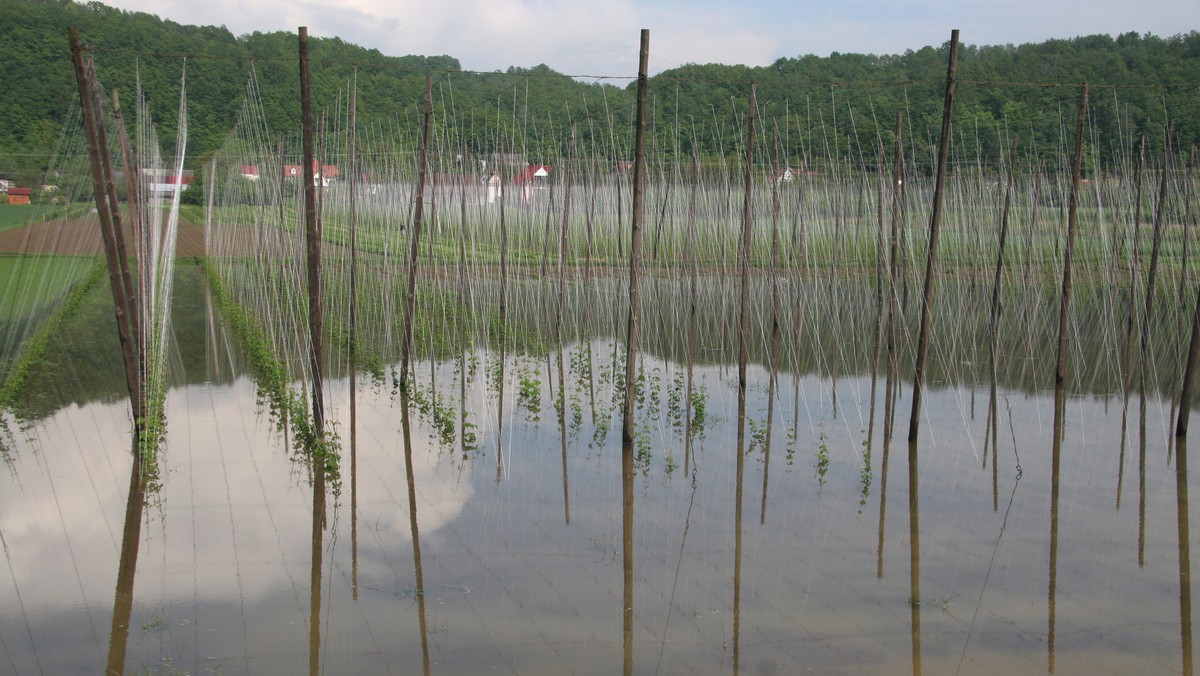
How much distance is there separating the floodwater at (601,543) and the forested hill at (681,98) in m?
6.37

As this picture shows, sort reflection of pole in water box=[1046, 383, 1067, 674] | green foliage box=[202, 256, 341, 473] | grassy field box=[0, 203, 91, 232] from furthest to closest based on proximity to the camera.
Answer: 1. grassy field box=[0, 203, 91, 232]
2. green foliage box=[202, 256, 341, 473]
3. reflection of pole in water box=[1046, 383, 1067, 674]

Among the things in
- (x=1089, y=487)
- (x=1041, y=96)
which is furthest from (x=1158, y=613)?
(x=1041, y=96)

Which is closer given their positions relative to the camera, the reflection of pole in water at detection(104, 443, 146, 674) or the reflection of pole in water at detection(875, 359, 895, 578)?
the reflection of pole in water at detection(104, 443, 146, 674)

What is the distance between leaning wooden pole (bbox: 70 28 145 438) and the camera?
7.47 m

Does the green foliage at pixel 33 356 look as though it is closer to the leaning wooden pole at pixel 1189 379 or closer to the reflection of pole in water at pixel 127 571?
the reflection of pole in water at pixel 127 571

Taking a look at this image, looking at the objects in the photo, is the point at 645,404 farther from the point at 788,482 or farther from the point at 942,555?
the point at 942,555

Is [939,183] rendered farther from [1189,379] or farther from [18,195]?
[18,195]

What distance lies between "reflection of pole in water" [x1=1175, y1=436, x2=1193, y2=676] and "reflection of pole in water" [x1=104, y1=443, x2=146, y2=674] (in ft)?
19.3

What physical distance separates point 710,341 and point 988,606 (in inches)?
424

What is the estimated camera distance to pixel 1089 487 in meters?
8.17

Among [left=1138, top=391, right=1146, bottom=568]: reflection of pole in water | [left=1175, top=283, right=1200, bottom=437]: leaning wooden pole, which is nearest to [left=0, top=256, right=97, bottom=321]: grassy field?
[left=1138, top=391, right=1146, bottom=568]: reflection of pole in water

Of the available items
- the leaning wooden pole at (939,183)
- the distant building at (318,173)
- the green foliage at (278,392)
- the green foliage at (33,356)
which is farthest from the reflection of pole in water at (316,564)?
the leaning wooden pole at (939,183)

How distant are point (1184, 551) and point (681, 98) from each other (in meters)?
14.1

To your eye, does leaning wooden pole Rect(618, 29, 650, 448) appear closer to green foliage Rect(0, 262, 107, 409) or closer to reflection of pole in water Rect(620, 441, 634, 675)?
reflection of pole in water Rect(620, 441, 634, 675)
